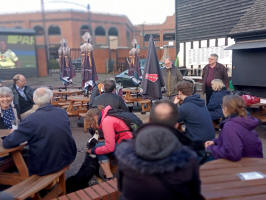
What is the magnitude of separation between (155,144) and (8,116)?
328cm

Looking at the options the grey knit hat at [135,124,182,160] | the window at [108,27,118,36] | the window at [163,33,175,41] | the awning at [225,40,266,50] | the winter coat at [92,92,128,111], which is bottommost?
the winter coat at [92,92,128,111]

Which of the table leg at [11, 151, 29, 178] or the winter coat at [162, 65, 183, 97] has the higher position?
the winter coat at [162, 65, 183, 97]

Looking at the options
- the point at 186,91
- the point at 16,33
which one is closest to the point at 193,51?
the point at 186,91

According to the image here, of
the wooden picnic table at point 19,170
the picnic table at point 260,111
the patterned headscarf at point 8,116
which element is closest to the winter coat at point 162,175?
the wooden picnic table at point 19,170

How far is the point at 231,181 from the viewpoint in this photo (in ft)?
7.02

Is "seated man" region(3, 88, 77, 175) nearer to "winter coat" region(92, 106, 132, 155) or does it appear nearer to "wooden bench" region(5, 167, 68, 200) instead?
"wooden bench" region(5, 167, 68, 200)

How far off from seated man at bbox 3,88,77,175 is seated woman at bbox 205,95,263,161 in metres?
1.69

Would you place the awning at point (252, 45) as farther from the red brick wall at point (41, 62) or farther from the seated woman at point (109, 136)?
the red brick wall at point (41, 62)

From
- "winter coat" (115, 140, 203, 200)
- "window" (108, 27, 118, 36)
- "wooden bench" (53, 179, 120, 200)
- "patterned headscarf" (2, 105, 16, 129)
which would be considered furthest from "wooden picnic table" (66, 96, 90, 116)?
"window" (108, 27, 118, 36)

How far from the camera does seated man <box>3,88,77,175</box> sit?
8.98 feet

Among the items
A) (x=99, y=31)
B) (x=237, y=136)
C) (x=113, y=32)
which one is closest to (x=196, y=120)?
(x=237, y=136)

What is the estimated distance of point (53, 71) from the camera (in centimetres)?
2283

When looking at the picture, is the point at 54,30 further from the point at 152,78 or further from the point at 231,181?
the point at 231,181

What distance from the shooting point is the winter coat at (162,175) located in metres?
1.37
